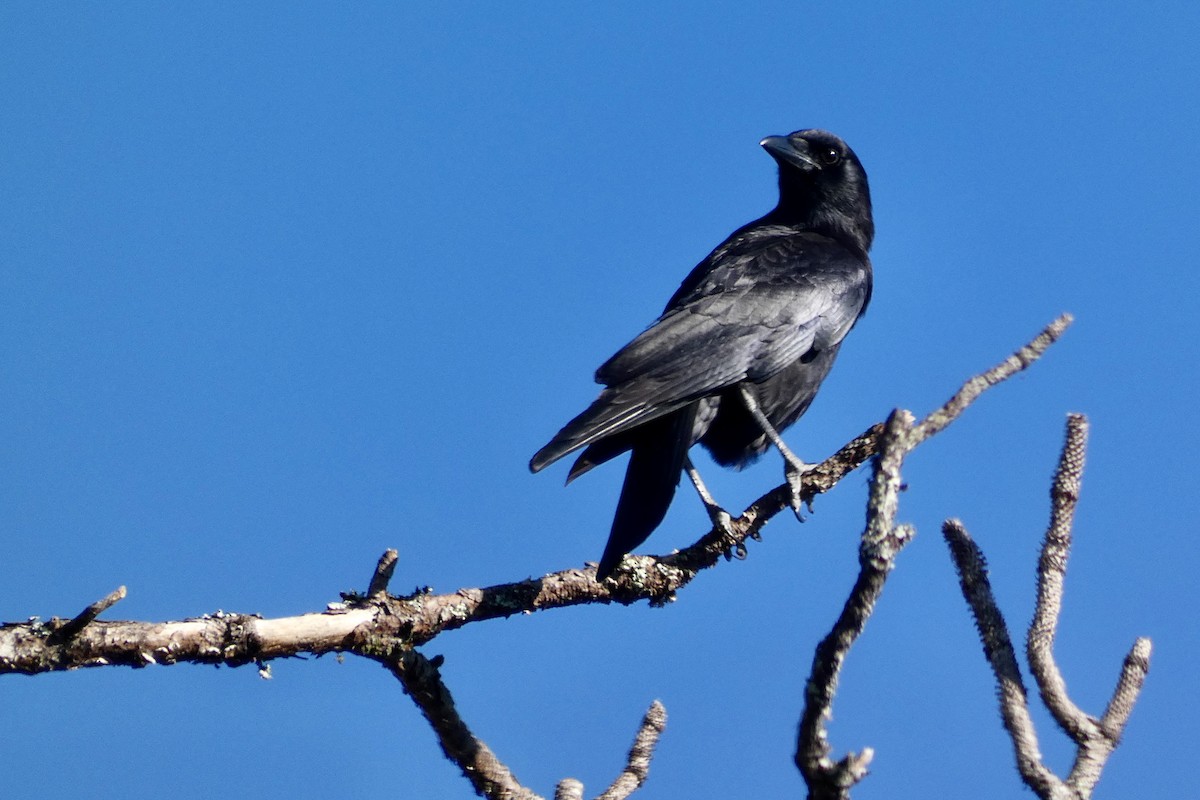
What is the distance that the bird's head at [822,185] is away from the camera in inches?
324

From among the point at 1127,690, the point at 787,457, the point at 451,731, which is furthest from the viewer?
the point at 787,457

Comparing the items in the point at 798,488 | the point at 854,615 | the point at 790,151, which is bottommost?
the point at 854,615

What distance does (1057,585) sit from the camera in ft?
11.0

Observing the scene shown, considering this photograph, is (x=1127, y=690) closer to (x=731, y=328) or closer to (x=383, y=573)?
(x=383, y=573)

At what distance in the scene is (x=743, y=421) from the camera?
6664 millimetres

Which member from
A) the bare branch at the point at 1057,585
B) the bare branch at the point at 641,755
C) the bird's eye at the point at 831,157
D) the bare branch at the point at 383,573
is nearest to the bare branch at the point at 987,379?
the bare branch at the point at 1057,585

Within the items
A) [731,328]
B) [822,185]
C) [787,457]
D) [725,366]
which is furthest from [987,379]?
[822,185]

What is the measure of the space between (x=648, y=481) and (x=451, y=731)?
2.22m

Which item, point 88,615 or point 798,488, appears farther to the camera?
point 798,488

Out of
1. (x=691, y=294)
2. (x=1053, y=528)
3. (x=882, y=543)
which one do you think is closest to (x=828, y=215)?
(x=691, y=294)

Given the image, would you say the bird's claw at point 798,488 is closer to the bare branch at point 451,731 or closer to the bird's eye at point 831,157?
the bare branch at point 451,731

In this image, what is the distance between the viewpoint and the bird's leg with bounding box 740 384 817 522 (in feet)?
19.1

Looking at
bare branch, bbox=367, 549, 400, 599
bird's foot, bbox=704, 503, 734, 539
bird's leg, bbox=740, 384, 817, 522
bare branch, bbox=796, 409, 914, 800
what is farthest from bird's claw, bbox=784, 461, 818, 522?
bare branch, bbox=796, 409, 914, 800

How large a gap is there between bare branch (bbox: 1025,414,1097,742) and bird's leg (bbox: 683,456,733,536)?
94.2 inches
